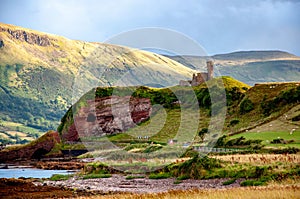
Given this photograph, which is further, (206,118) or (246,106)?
Answer: (206,118)

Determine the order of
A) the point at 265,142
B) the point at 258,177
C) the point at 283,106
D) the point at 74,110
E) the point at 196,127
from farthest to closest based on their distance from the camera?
the point at 74,110, the point at 196,127, the point at 283,106, the point at 265,142, the point at 258,177

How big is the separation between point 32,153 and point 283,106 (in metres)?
64.1

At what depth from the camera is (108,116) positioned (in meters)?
142

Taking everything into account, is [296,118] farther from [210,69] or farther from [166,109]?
[210,69]

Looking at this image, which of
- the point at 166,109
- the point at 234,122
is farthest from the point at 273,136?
the point at 166,109

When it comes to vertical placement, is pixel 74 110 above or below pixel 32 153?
above

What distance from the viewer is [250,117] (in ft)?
327

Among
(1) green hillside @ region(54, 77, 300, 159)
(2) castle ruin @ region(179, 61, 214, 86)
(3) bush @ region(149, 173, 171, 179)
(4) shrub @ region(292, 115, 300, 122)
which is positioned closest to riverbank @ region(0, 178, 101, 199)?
(3) bush @ region(149, 173, 171, 179)

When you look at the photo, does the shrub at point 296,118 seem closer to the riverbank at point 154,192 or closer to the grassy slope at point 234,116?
the grassy slope at point 234,116

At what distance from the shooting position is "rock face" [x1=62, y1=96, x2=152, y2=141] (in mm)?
138250

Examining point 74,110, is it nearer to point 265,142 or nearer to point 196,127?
point 196,127

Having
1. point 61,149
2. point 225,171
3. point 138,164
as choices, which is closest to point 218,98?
point 61,149

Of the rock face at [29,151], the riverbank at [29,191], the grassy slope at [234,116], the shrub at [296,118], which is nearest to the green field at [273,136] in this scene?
the grassy slope at [234,116]

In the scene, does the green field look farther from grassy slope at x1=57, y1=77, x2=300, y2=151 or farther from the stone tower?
the stone tower
